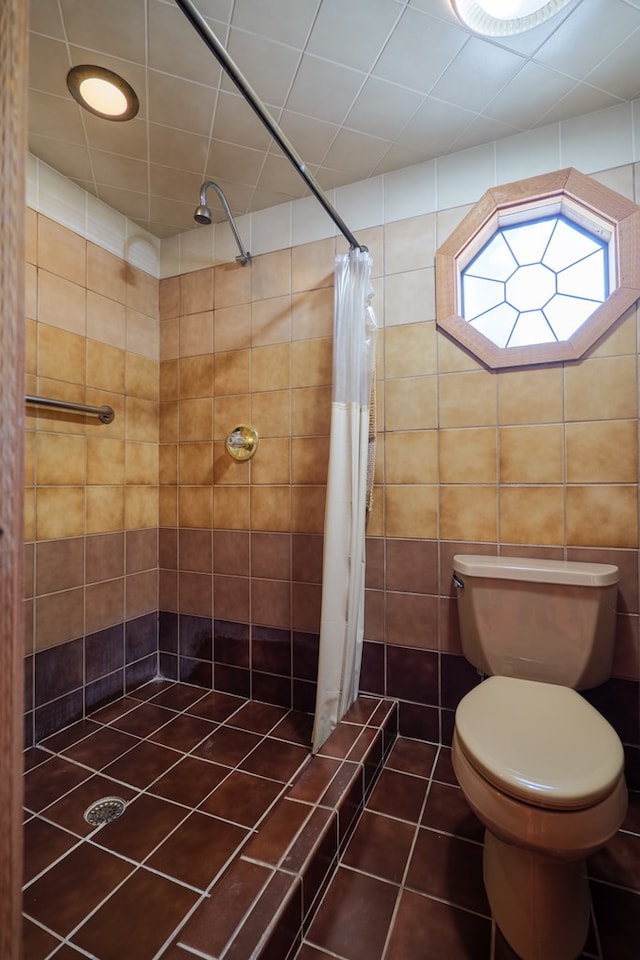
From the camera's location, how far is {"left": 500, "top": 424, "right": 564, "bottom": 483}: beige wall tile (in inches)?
58.6

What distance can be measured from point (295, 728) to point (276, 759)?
0.20m

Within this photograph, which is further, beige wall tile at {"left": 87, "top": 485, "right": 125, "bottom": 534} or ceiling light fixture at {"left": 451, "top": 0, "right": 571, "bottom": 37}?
beige wall tile at {"left": 87, "top": 485, "right": 125, "bottom": 534}

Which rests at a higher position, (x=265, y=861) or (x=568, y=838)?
(x=568, y=838)

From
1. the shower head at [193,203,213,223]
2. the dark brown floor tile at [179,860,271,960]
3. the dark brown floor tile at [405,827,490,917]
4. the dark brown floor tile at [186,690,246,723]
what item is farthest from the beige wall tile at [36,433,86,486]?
the dark brown floor tile at [405,827,490,917]

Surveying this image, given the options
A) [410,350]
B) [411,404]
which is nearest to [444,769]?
[411,404]

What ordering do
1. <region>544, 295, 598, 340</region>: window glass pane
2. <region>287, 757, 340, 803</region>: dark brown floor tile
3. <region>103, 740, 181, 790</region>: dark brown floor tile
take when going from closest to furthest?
<region>287, 757, 340, 803</region>: dark brown floor tile → <region>103, 740, 181, 790</region>: dark brown floor tile → <region>544, 295, 598, 340</region>: window glass pane

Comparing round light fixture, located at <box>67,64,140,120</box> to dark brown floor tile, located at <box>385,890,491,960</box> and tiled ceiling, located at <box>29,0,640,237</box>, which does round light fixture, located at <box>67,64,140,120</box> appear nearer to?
tiled ceiling, located at <box>29,0,640,237</box>

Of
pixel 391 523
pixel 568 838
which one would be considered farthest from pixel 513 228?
pixel 568 838

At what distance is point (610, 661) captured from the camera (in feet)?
4.28

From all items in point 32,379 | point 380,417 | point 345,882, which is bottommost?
point 345,882

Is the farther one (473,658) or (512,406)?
(512,406)

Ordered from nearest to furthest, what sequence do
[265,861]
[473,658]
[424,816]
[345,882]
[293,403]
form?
[265,861] < [345,882] < [424,816] < [473,658] < [293,403]

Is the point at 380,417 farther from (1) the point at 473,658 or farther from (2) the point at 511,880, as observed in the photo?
(2) the point at 511,880

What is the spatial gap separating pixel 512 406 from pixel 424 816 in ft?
4.54
